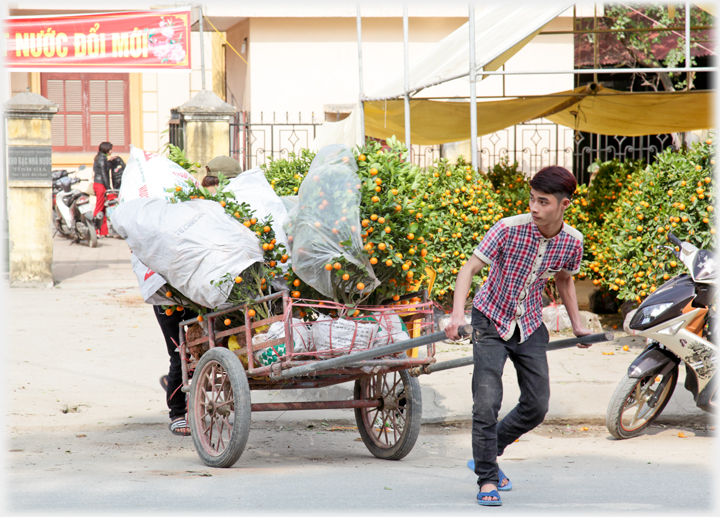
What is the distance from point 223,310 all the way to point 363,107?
20.3 ft

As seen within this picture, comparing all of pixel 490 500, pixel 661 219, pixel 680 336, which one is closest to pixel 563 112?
pixel 661 219

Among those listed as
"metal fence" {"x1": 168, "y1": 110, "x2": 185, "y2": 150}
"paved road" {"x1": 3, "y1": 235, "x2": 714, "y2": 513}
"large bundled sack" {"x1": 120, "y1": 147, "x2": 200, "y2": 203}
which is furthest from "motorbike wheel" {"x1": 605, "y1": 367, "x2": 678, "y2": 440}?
"metal fence" {"x1": 168, "y1": 110, "x2": 185, "y2": 150}

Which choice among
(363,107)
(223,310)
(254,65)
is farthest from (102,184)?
(223,310)

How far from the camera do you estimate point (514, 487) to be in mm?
3926

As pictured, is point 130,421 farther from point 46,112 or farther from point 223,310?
point 46,112

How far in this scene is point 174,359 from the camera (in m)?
5.02

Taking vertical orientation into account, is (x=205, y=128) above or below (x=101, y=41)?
below

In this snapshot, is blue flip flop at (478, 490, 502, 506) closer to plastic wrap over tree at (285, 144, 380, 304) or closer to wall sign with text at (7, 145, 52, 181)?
plastic wrap over tree at (285, 144, 380, 304)

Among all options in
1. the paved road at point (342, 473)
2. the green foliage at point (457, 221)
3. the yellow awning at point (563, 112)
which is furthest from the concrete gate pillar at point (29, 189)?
the paved road at point (342, 473)

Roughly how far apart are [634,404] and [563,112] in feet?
22.0

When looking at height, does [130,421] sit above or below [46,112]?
below

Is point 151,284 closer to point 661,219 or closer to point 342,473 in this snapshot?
point 342,473

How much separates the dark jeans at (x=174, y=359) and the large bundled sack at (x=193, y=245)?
825mm

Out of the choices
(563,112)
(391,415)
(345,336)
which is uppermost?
(563,112)
